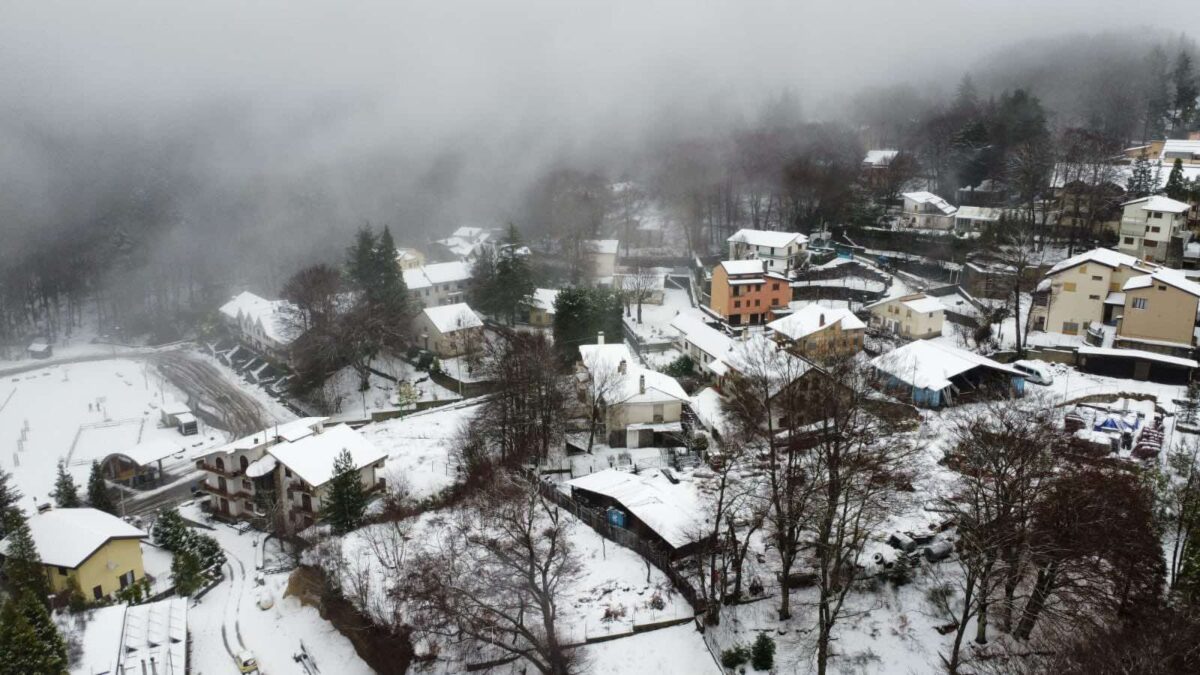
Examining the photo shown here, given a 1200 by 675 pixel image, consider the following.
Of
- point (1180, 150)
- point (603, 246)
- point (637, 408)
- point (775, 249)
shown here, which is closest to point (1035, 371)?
point (637, 408)

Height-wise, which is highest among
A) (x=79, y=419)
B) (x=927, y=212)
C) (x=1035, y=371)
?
(x=927, y=212)

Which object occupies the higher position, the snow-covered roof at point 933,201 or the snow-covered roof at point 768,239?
the snow-covered roof at point 933,201

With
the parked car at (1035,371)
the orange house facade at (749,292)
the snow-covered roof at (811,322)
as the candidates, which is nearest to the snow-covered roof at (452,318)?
the orange house facade at (749,292)

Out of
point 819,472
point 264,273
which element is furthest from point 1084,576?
point 264,273

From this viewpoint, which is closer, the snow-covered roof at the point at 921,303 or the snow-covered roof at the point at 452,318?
the snow-covered roof at the point at 921,303

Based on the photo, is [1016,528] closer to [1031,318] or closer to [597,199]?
[1031,318]

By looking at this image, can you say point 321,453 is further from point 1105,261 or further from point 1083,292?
point 1105,261

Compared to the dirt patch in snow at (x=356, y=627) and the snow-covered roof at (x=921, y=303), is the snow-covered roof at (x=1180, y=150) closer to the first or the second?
the snow-covered roof at (x=921, y=303)
